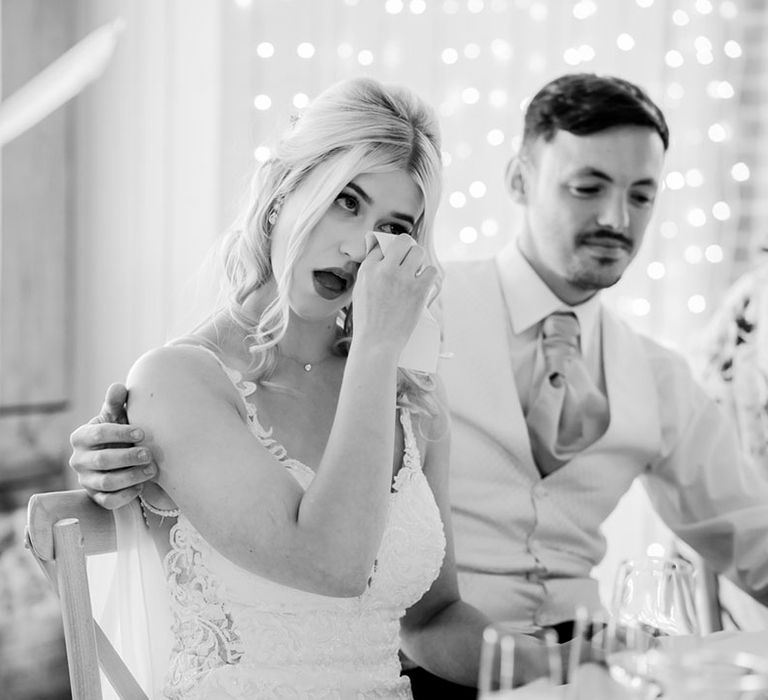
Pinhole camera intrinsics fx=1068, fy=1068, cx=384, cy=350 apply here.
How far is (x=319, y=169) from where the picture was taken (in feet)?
4.98

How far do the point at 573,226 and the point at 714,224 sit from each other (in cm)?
106

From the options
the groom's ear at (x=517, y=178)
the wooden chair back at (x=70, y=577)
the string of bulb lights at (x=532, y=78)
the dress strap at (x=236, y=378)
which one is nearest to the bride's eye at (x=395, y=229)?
the dress strap at (x=236, y=378)

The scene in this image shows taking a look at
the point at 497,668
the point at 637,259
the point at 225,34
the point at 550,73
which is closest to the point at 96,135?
the point at 225,34

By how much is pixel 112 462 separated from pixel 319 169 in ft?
1.65

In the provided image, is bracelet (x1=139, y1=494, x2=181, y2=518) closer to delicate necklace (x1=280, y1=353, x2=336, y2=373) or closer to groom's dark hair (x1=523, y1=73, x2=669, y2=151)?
delicate necklace (x1=280, y1=353, x2=336, y2=373)

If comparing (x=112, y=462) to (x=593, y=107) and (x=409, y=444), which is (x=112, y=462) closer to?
(x=409, y=444)

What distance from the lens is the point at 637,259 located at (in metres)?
3.04

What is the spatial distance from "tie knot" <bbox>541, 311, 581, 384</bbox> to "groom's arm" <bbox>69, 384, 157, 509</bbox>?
1.01 m

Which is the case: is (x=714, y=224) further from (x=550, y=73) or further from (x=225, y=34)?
(x=225, y=34)

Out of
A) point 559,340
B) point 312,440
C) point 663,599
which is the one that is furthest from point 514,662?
point 559,340

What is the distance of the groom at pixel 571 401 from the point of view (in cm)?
208

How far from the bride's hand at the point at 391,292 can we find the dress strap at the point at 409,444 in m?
0.29

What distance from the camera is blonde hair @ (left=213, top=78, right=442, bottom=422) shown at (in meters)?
1.51

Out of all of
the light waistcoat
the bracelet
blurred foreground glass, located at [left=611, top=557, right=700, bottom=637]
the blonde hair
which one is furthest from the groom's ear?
blurred foreground glass, located at [left=611, top=557, right=700, bottom=637]
